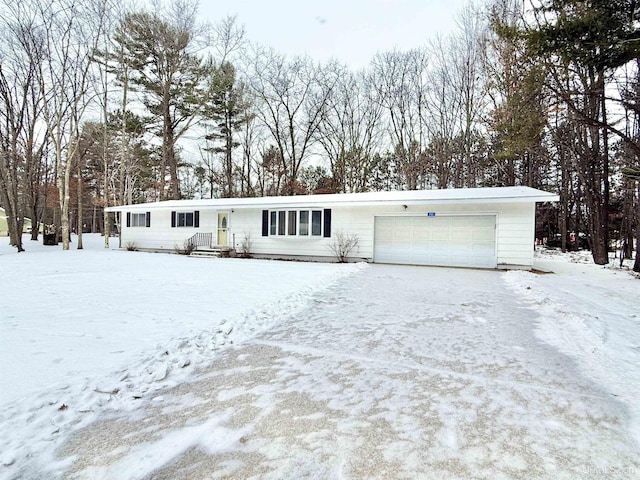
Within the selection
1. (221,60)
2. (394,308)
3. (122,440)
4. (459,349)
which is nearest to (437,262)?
(394,308)

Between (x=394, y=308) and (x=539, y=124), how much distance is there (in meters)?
8.35

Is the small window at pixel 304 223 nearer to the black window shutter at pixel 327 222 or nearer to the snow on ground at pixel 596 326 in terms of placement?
the black window shutter at pixel 327 222

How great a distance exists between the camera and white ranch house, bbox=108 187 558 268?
1089 centimetres

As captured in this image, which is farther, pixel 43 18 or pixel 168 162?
pixel 168 162

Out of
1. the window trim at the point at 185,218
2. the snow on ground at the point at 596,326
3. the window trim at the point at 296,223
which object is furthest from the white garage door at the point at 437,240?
the window trim at the point at 185,218

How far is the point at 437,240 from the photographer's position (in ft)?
39.3

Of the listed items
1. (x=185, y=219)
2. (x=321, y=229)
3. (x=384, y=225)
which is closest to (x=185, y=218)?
(x=185, y=219)

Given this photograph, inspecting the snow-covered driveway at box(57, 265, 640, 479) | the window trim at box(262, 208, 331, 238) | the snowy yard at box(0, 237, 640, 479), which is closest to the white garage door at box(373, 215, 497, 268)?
the window trim at box(262, 208, 331, 238)

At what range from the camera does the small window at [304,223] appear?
13.5m

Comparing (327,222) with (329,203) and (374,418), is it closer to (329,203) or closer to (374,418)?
(329,203)

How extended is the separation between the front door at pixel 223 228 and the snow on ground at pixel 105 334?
7.48 metres

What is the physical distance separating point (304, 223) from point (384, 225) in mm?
3142

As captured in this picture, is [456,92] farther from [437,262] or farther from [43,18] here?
[43,18]

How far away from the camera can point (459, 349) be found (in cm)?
358
